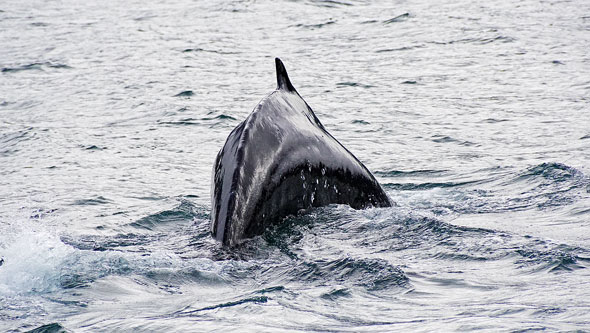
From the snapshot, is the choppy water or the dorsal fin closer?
the choppy water

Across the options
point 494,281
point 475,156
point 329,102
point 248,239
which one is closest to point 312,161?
point 248,239

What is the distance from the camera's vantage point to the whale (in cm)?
582

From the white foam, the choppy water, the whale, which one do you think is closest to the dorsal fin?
the whale

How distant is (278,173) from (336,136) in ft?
20.8

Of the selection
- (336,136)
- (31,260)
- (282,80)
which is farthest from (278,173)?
(336,136)

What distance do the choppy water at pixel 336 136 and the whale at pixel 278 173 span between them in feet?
0.49

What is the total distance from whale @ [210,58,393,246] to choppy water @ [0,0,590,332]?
0.15 m

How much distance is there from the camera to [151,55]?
62.9ft

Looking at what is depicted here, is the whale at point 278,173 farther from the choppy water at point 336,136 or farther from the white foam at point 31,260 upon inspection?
the white foam at point 31,260

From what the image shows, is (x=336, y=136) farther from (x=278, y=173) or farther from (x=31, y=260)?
(x=31, y=260)

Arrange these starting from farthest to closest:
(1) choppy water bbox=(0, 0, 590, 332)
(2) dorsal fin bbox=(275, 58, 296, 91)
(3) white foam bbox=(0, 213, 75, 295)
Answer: (2) dorsal fin bbox=(275, 58, 296, 91), (3) white foam bbox=(0, 213, 75, 295), (1) choppy water bbox=(0, 0, 590, 332)

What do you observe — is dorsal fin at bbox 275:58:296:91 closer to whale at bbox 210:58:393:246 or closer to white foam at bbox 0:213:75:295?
whale at bbox 210:58:393:246

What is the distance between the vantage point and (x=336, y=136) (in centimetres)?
1238

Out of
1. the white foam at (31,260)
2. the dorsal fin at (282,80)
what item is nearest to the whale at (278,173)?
the dorsal fin at (282,80)
